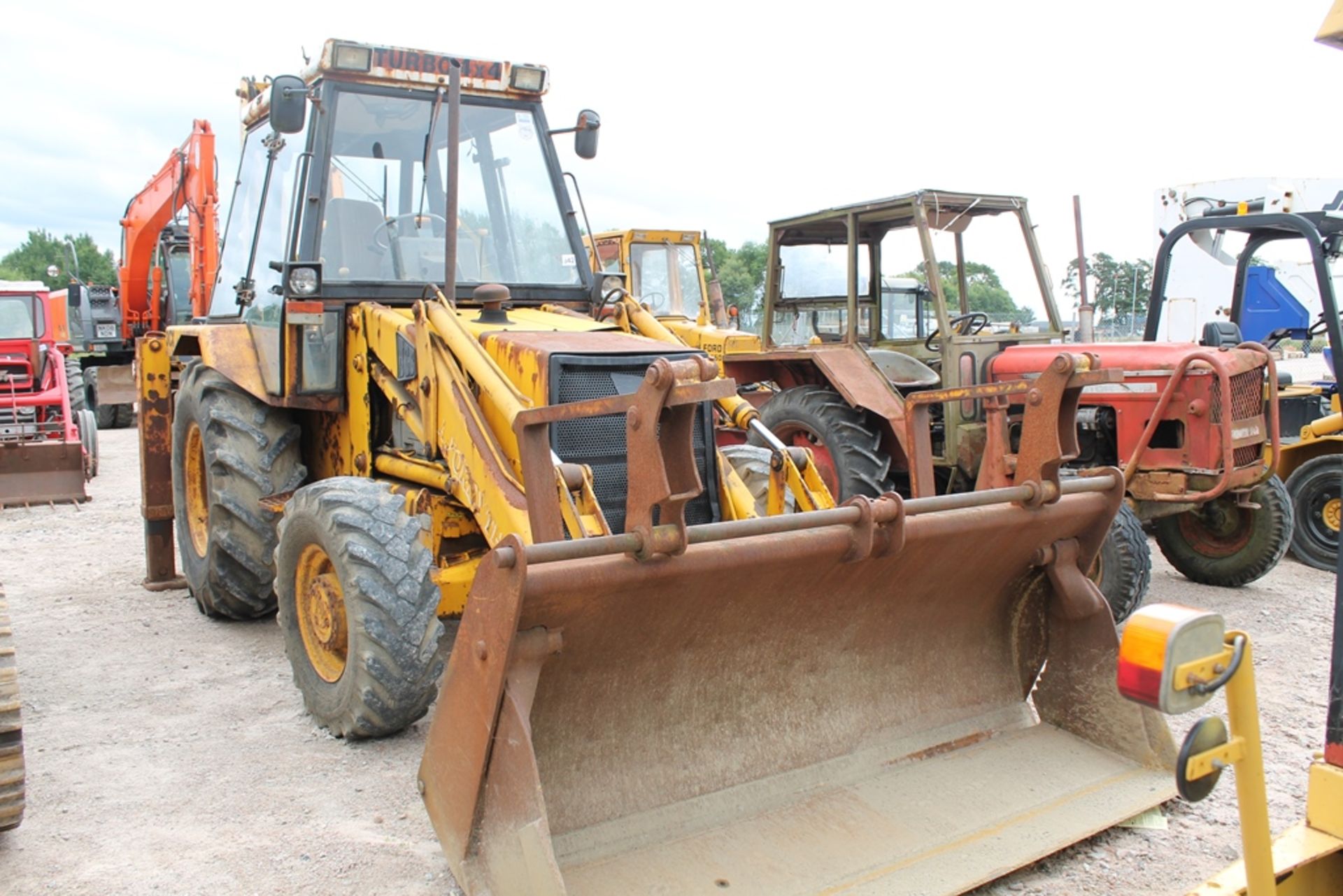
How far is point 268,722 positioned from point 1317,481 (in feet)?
21.8

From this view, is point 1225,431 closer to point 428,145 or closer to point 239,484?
point 428,145

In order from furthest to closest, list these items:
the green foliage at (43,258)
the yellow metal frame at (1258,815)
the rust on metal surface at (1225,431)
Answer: the green foliage at (43,258)
the rust on metal surface at (1225,431)
the yellow metal frame at (1258,815)

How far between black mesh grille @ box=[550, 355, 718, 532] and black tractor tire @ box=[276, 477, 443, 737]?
626 mm

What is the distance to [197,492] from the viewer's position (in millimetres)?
6270

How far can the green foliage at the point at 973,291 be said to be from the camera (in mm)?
7195

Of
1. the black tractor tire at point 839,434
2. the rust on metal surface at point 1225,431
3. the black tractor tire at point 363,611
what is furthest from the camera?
the black tractor tire at point 839,434

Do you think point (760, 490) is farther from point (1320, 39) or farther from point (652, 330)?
point (1320, 39)

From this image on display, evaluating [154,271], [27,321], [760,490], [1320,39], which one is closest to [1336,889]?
[1320,39]

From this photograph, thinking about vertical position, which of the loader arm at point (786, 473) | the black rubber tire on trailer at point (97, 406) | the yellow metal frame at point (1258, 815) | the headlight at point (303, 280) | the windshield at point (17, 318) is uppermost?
the windshield at point (17, 318)

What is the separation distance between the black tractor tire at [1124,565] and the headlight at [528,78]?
3594 mm

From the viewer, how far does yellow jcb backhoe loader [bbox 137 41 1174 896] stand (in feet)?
9.23

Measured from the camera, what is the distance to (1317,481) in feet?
23.7

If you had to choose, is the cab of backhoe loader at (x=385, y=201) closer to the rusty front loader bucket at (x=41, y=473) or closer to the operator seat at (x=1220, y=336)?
the operator seat at (x=1220, y=336)

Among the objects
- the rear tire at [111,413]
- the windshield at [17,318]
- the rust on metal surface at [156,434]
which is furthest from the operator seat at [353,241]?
the rear tire at [111,413]
